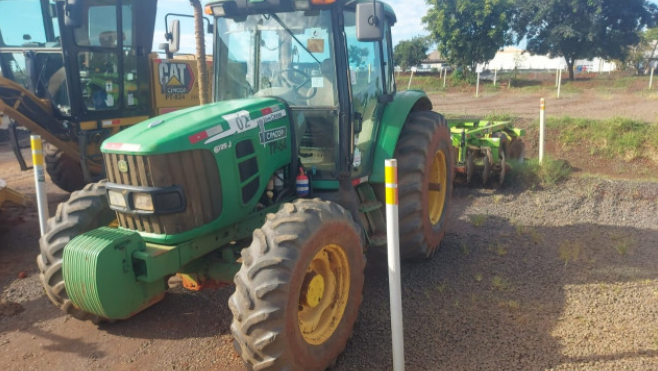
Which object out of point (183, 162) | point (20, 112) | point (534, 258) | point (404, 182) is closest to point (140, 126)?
point (183, 162)

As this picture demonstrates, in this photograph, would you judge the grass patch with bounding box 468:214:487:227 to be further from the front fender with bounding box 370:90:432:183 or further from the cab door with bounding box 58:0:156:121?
the cab door with bounding box 58:0:156:121

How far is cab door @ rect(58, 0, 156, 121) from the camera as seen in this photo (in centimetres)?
794

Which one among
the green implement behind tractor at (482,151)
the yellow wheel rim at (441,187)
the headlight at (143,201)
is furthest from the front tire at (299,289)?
the green implement behind tractor at (482,151)

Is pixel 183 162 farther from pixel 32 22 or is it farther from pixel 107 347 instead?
pixel 32 22

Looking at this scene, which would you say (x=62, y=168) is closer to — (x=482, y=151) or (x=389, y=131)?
(x=389, y=131)

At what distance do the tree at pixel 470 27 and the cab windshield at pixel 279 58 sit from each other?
29.3 meters

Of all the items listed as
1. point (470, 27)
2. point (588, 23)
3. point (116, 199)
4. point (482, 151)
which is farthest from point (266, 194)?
point (588, 23)

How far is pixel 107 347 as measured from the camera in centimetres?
395

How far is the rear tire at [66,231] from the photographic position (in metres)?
3.82

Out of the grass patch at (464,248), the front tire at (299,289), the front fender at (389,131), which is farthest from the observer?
the grass patch at (464,248)

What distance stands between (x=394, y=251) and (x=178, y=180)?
1.49m

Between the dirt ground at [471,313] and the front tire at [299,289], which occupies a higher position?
the front tire at [299,289]

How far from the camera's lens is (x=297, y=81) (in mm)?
4410

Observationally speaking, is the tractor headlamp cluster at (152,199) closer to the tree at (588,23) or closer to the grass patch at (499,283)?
the grass patch at (499,283)
